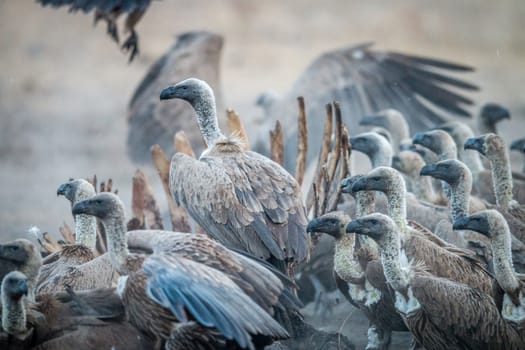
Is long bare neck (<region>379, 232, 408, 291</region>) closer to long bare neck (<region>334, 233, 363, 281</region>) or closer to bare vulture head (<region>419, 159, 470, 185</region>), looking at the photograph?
long bare neck (<region>334, 233, 363, 281</region>)

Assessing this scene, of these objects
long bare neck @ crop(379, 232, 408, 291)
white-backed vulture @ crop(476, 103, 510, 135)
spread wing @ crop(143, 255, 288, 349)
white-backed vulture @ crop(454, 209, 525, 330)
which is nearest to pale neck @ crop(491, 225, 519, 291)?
white-backed vulture @ crop(454, 209, 525, 330)

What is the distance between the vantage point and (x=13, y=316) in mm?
4785

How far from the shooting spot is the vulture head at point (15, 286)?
15.4ft

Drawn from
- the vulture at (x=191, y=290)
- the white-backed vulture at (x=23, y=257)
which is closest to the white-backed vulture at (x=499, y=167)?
the vulture at (x=191, y=290)

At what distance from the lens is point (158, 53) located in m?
16.7

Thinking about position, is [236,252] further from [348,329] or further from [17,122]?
[17,122]

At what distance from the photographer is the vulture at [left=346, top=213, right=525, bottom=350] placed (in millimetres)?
5215

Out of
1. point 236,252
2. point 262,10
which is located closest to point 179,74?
point 236,252

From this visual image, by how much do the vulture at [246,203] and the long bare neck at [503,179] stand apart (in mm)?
1602

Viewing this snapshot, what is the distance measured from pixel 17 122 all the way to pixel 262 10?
650 centimetres

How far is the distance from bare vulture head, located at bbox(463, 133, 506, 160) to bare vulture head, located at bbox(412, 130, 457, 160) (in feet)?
1.73

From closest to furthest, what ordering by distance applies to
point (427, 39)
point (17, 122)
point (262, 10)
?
point (17, 122) → point (427, 39) → point (262, 10)

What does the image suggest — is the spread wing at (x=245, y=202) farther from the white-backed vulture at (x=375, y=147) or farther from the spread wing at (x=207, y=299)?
the white-backed vulture at (x=375, y=147)

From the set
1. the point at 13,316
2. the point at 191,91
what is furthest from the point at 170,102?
the point at 13,316
